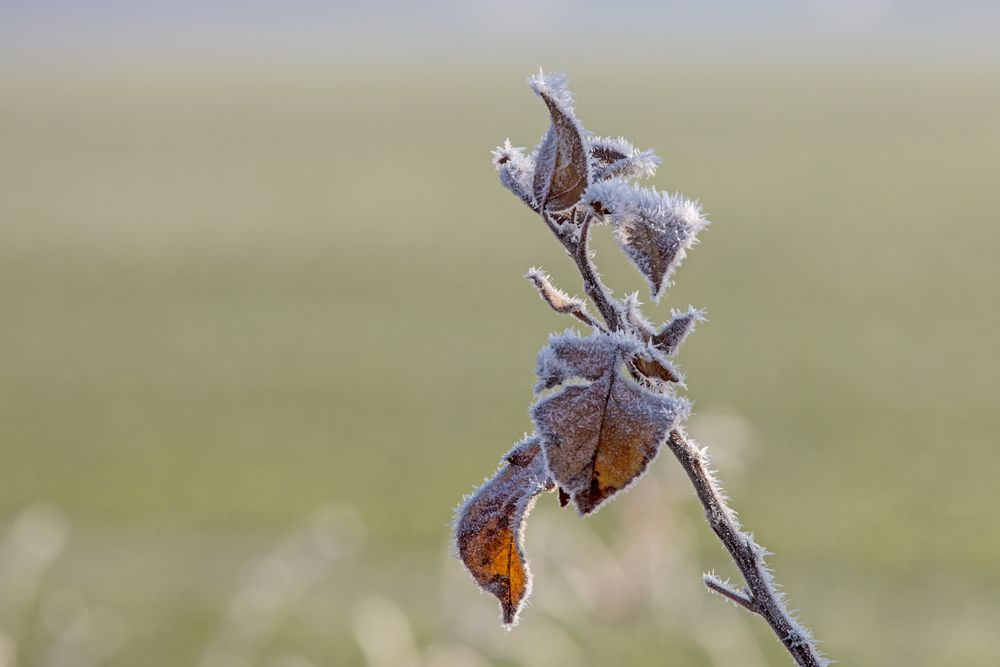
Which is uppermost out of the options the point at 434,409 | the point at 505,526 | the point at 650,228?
the point at 434,409

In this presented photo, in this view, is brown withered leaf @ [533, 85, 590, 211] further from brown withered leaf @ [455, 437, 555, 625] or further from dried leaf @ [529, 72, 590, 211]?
brown withered leaf @ [455, 437, 555, 625]

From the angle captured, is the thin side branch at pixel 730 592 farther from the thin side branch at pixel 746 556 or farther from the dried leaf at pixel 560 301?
the dried leaf at pixel 560 301

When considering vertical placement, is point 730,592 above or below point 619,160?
below

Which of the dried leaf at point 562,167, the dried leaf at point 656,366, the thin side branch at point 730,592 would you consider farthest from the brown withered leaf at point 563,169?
the thin side branch at point 730,592

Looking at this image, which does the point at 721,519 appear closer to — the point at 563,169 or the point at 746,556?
the point at 746,556

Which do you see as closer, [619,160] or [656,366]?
[656,366]

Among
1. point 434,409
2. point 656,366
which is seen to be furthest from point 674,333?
point 434,409

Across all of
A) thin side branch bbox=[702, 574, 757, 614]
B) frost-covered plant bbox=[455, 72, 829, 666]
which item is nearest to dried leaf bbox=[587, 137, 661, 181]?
frost-covered plant bbox=[455, 72, 829, 666]

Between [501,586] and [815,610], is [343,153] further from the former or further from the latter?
[501,586]
